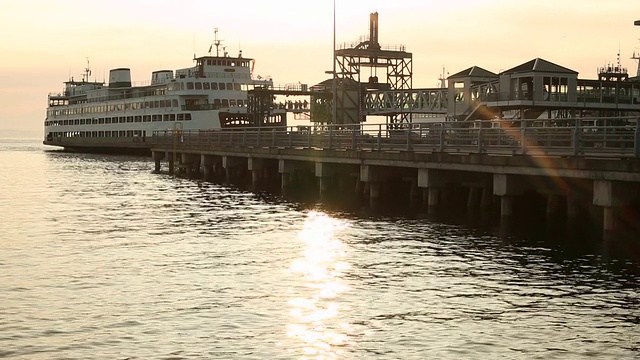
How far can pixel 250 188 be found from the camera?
50.1 metres

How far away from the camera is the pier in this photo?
24250 mm

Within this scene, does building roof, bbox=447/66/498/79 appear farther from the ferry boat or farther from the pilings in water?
the ferry boat

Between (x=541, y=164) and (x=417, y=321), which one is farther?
(x=541, y=164)

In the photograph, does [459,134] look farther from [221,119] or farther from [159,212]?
[221,119]

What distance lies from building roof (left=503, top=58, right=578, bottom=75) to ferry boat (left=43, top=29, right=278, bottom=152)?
1778 inches

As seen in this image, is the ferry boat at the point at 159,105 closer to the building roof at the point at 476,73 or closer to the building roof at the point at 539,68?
the building roof at the point at 476,73

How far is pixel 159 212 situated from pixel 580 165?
18057 mm

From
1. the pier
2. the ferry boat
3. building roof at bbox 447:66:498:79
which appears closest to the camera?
the pier

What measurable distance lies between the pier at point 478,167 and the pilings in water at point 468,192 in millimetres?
35

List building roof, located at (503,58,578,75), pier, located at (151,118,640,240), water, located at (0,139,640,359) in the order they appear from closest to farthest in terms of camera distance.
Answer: water, located at (0,139,640,359) → pier, located at (151,118,640,240) → building roof, located at (503,58,578,75)

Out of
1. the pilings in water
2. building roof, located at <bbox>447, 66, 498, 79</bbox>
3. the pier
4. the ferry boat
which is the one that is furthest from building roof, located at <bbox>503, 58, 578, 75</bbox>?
the ferry boat

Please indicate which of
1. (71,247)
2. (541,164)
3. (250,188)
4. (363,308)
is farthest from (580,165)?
(250,188)

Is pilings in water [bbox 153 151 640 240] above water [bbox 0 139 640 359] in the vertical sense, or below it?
above

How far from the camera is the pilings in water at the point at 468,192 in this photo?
24469 millimetres
